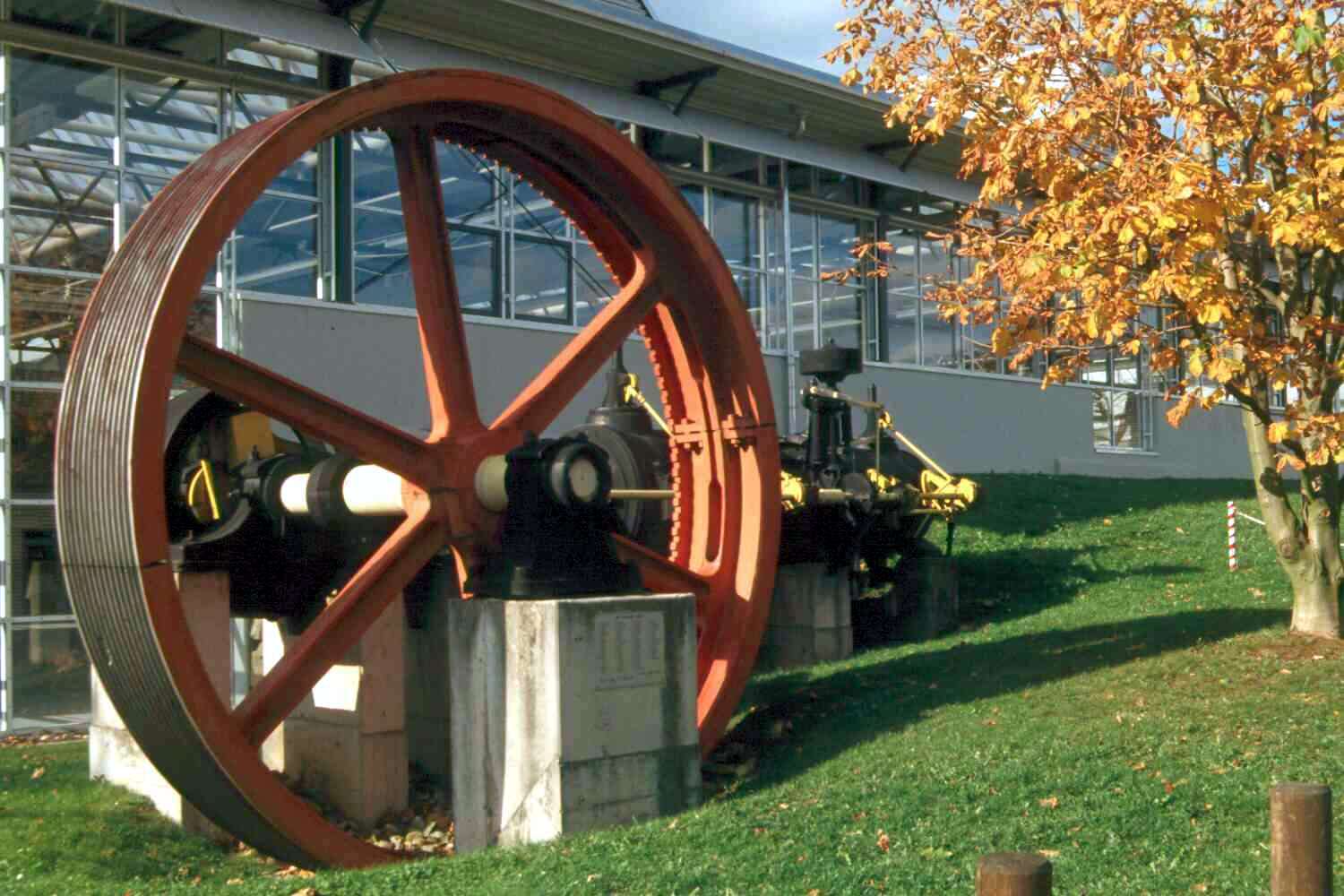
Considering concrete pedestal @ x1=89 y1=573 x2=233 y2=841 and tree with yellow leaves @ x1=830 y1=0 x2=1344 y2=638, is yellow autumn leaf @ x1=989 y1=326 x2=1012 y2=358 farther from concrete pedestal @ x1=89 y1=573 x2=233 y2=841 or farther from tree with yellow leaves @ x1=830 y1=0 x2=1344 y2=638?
concrete pedestal @ x1=89 y1=573 x2=233 y2=841

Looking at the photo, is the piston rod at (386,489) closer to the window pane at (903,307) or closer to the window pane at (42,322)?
the window pane at (42,322)

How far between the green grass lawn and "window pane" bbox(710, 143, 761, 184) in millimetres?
9283

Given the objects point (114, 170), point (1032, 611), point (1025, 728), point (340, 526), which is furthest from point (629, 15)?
point (1025, 728)

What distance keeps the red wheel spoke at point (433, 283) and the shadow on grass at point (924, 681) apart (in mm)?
2772

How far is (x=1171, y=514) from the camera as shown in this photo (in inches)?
788

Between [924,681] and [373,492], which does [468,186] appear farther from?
[373,492]

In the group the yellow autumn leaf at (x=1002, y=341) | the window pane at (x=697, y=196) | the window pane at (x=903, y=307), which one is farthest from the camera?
the window pane at (x=903, y=307)

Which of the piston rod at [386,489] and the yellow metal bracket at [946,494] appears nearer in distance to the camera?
the piston rod at [386,489]

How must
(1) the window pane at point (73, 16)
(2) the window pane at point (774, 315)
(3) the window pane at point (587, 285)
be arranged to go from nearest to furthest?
(1) the window pane at point (73, 16)
(3) the window pane at point (587, 285)
(2) the window pane at point (774, 315)

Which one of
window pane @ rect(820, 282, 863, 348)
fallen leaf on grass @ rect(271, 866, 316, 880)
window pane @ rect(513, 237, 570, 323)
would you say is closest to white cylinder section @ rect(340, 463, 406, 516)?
fallen leaf on grass @ rect(271, 866, 316, 880)

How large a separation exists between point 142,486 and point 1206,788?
207 inches

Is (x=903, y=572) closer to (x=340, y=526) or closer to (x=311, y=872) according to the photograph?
(x=340, y=526)

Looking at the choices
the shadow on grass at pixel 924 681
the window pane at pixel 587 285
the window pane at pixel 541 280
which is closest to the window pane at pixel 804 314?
the window pane at pixel 587 285

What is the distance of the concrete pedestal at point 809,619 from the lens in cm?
1430
